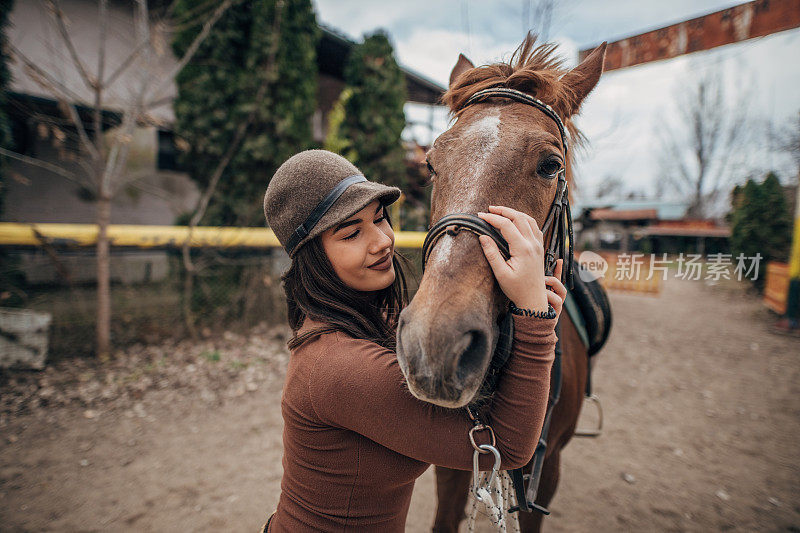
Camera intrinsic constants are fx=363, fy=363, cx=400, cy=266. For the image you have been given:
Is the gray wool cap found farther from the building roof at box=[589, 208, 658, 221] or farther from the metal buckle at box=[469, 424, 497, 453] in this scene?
the building roof at box=[589, 208, 658, 221]

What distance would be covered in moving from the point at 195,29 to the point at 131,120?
8.08 feet

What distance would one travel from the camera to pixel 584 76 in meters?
1.57

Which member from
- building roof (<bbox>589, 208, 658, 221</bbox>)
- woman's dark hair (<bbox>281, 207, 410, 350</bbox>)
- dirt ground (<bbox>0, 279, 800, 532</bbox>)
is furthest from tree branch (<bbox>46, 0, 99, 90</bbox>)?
building roof (<bbox>589, 208, 658, 221</bbox>)

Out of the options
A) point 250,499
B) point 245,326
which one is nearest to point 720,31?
point 250,499

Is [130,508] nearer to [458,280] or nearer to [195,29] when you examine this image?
[458,280]

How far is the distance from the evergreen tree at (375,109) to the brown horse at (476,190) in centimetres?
597

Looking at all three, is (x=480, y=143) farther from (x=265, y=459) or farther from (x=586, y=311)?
(x=265, y=459)

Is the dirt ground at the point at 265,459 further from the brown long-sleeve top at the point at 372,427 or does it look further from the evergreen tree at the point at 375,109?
the evergreen tree at the point at 375,109

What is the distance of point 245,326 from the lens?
6.09 metres

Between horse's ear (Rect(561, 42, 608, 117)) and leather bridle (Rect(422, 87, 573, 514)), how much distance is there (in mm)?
298

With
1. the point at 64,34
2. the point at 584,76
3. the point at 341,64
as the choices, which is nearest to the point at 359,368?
the point at 584,76

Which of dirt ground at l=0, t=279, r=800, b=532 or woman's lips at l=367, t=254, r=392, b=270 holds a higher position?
woman's lips at l=367, t=254, r=392, b=270

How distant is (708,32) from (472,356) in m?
2.65

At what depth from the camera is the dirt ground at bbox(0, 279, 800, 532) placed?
2.91m
